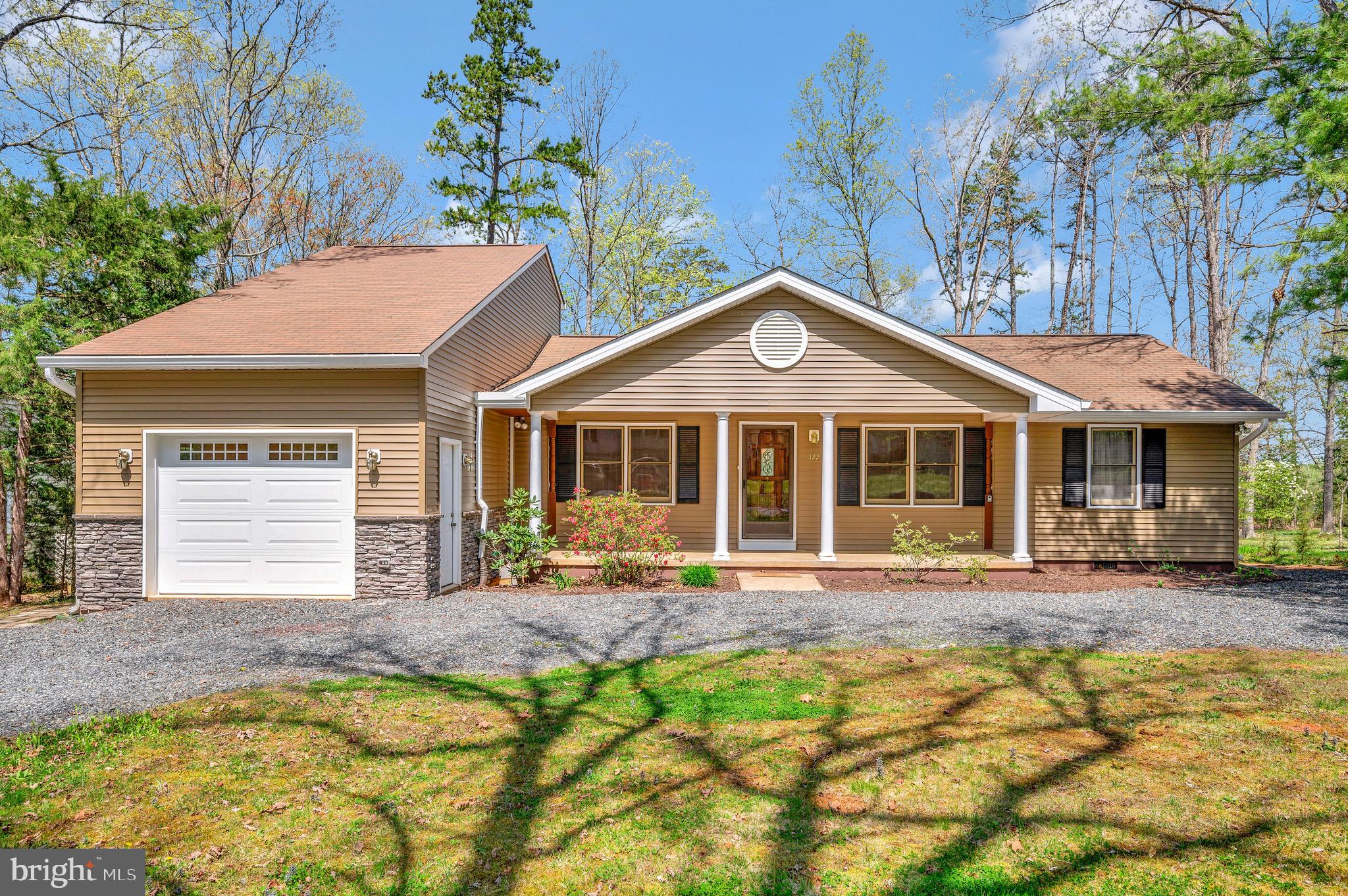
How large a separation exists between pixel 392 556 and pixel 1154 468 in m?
11.8

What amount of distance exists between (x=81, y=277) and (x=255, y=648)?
8.65 meters

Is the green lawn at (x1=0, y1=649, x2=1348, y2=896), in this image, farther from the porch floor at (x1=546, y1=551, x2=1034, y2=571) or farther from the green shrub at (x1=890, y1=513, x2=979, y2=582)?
the porch floor at (x1=546, y1=551, x2=1034, y2=571)

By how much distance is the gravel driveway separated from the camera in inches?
236

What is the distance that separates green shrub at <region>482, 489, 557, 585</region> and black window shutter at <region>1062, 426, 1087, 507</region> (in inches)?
331

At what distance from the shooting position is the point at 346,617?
26.7 ft

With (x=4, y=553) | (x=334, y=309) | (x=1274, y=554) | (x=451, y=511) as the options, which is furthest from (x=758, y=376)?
(x=4, y=553)

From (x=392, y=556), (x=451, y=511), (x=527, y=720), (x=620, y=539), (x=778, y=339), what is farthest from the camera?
(x=778, y=339)

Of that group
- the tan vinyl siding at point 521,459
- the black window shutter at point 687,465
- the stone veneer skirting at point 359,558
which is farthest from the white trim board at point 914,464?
the stone veneer skirting at point 359,558

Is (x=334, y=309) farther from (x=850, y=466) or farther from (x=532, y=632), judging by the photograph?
(x=850, y=466)

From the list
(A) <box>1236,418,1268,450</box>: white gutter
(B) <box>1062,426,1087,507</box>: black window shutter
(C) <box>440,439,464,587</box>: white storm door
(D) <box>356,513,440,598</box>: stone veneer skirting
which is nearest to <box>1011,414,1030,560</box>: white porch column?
(B) <box>1062,426,1087,507</box>: black window shutter

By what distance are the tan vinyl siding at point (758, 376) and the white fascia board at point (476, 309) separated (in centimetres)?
156

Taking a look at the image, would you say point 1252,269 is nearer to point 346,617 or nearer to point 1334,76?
point 1334,76

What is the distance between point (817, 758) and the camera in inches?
168

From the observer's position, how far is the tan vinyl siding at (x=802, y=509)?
1212 cm
